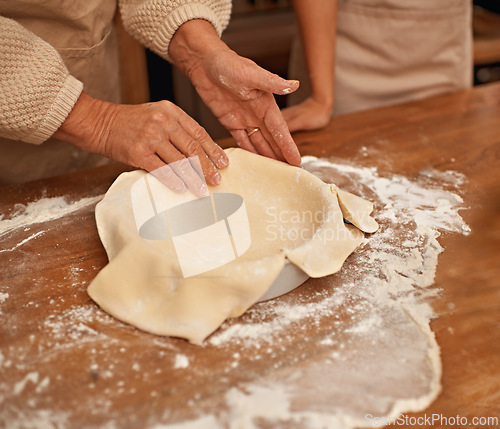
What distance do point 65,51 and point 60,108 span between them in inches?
11.3

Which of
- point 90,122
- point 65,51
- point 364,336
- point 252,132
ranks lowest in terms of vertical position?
point 364,336

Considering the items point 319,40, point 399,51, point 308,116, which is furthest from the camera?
point 399,51

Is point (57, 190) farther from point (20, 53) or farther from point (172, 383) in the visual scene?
point (172, 383)

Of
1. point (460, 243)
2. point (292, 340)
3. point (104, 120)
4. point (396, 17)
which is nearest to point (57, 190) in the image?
point (104, 120)

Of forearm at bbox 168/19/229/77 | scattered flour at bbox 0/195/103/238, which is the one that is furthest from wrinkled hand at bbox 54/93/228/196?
forearm at bbox 168/19/229/77

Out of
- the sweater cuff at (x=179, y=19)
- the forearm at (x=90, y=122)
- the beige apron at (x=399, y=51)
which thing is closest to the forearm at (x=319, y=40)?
the beige apron at (x=399, y=51)

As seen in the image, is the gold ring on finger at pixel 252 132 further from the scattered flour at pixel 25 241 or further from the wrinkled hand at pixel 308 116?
the scattered flour at pixel 25 241

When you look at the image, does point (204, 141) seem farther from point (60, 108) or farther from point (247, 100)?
point (60, 108)

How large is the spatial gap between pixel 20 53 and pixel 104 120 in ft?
0.68

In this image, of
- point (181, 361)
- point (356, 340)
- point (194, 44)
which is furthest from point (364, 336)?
point (194, 44)

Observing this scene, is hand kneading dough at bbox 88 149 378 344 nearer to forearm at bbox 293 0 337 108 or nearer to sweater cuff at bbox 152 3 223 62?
sweater cuff at bbox 152 3 223 62

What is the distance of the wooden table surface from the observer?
65 cm

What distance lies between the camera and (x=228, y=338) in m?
0.76

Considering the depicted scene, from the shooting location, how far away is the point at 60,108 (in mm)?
1024
